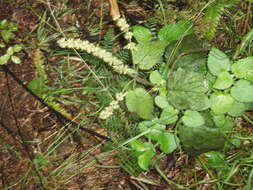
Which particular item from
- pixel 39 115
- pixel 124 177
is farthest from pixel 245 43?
pixel 39 115

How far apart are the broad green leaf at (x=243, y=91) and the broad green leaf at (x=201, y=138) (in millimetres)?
192

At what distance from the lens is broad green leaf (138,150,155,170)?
1705mm

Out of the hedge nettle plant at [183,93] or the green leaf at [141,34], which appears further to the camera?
the green leaf at [141,34]

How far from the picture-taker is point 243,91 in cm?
160

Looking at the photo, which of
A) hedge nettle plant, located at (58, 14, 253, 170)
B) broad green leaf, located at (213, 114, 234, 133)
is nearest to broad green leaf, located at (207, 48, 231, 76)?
hedge nettle plant, located at (58, 14, 253, 170)

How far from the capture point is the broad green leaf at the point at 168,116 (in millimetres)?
1680

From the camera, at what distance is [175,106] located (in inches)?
65.5

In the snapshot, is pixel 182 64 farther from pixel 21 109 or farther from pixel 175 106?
pixel 21 109

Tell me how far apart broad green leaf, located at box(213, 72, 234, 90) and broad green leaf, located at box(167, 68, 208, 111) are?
0.21ft

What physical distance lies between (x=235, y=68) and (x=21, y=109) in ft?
4.28

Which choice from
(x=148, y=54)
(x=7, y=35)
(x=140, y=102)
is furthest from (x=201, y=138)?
(x=7, y=35)

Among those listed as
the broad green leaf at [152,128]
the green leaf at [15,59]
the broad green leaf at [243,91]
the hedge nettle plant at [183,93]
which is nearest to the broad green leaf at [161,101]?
the hedge nettle plant at [183,93]

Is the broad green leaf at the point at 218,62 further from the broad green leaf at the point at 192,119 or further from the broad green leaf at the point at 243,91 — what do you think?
the broad green leaf at the point at 192,119

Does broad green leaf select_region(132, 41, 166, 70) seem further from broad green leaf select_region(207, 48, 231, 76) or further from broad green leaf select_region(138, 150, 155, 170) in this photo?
broad green leaf select_region(138, 150, 155, 170)
